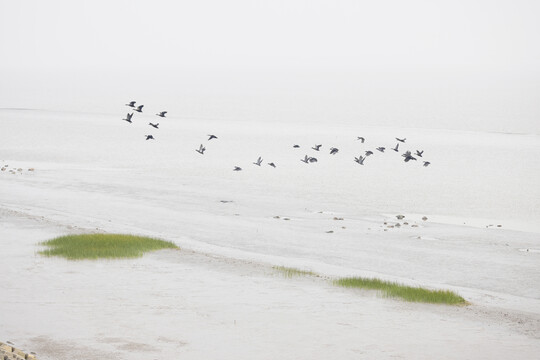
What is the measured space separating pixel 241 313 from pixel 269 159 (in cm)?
7793

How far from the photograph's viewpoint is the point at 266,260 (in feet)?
123

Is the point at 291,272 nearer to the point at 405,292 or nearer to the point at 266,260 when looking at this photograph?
the point at 266,260

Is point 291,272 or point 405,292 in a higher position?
point 405,292

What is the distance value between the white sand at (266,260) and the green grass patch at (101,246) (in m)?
1.07

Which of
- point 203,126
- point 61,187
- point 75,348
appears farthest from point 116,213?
point 203,126

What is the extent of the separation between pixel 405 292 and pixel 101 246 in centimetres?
1418

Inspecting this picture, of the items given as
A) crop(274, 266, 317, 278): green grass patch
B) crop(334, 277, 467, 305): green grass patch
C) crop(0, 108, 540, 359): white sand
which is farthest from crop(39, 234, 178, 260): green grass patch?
crop(334, 277, 467, 305): green grass patch

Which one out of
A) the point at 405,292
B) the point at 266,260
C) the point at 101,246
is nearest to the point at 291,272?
the point at 266,260

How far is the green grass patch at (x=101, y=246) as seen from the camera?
1356 inches

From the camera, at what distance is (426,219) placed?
53625mm

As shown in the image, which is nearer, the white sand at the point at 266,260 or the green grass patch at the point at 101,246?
the white sand at the point at 266,260

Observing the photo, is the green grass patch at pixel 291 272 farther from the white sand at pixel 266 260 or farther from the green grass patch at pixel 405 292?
the green grass patch at pixel 405 292

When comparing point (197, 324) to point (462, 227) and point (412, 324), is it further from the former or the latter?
point (462, 227)

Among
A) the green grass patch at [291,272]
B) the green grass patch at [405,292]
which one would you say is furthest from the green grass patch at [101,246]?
the green grass patch at [405,292]
